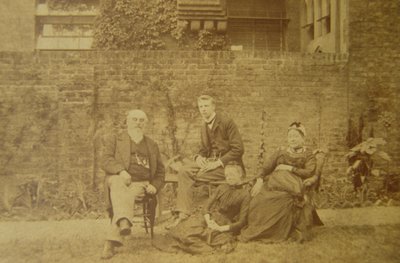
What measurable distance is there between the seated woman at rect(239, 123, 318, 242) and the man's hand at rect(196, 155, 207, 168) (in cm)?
62

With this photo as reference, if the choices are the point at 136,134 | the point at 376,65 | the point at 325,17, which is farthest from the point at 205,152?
the point at 325,17

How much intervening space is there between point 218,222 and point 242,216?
269mm

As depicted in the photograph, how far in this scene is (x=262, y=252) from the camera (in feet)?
→ 15.2

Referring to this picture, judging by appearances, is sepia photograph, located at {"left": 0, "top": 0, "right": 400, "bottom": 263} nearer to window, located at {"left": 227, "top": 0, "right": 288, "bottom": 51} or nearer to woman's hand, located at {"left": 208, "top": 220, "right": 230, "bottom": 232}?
woman's hand, located at {"left": 208, "top": 220, "right": 230, "bottom": 232}

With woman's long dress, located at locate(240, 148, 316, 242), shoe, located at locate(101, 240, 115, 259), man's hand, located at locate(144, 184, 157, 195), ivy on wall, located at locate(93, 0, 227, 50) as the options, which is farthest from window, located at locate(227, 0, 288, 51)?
shoe, located at locate(101, 240, 115, 259)

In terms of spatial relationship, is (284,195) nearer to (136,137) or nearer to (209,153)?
(209,153)

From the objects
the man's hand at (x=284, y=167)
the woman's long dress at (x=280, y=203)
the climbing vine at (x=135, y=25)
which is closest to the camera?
the woman's long dress at (x=280, y=203)

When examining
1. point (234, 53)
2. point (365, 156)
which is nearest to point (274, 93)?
point (234, 53)

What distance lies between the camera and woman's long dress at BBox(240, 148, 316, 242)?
4812 mm

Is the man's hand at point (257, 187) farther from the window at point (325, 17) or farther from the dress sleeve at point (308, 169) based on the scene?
the window at point (325, 17)

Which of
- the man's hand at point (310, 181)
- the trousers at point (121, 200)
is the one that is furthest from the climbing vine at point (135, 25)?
the man's hand at point (310, 181)

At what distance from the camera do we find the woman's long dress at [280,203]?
4812 millimetres

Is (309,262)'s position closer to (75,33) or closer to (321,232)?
(321,232)

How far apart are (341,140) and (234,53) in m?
1.63
